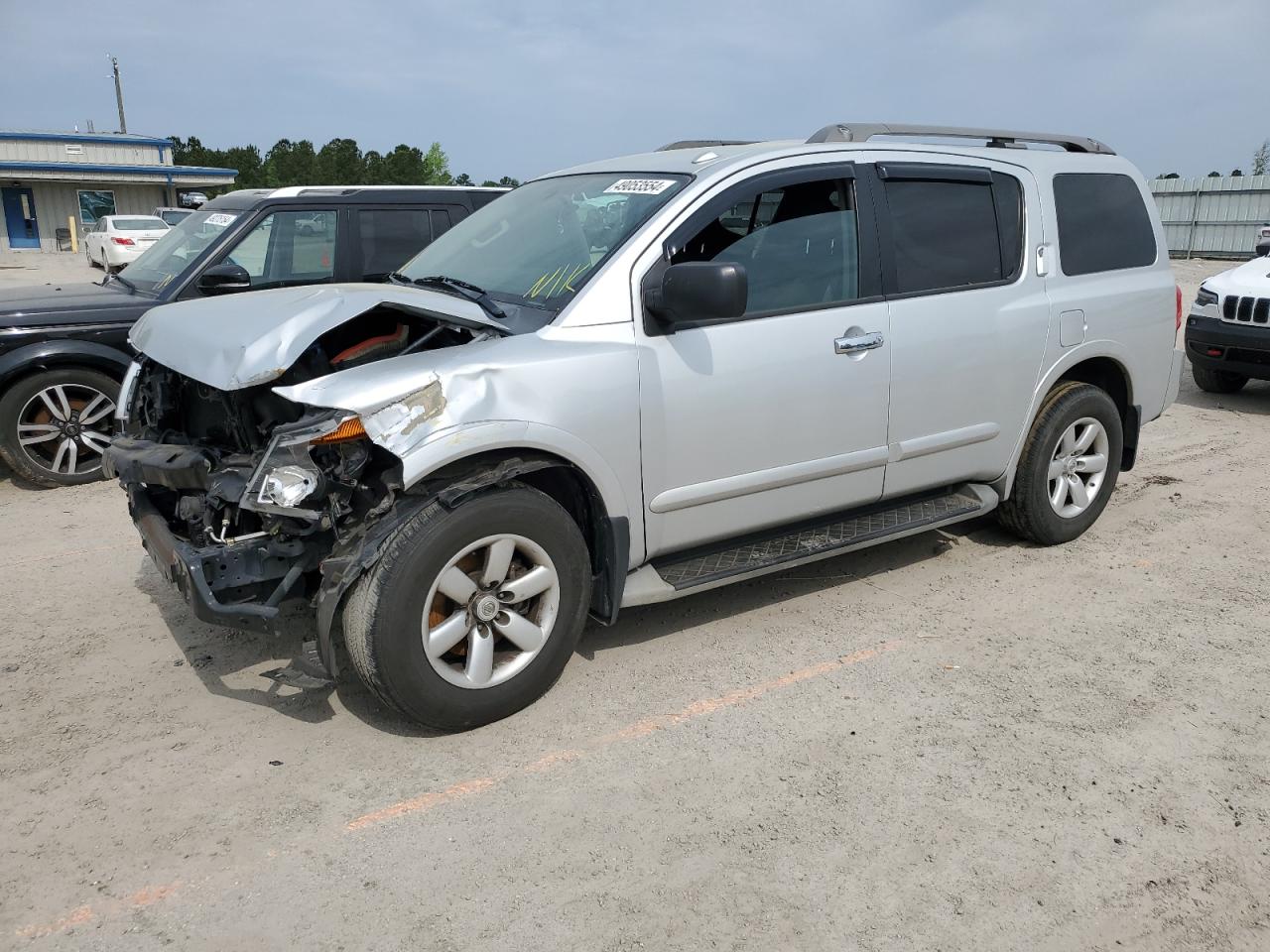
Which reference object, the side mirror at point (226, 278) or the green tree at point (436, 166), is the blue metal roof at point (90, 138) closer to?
the green tree at point (436, 166)

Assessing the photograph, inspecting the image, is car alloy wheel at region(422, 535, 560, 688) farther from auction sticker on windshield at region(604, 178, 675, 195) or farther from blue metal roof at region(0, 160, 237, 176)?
blue metal roof at region(0, 160, 237, 176)

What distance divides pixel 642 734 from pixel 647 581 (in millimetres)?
601

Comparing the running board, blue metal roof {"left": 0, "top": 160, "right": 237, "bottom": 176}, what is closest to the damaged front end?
the running board

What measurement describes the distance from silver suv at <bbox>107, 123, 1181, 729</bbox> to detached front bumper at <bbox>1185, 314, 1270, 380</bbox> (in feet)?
14.3

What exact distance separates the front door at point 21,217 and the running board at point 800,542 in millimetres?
42639

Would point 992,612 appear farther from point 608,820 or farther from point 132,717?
point 132,717

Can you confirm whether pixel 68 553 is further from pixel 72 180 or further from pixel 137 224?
pixel 72 180

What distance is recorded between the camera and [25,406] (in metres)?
6.20

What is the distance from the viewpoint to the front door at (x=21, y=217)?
37625 mm

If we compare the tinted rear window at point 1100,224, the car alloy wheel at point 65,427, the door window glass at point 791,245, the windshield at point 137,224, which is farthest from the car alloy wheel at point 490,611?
the windshield at point 137,224

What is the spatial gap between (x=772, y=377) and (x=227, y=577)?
211 cm

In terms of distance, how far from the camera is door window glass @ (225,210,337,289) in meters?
6.66

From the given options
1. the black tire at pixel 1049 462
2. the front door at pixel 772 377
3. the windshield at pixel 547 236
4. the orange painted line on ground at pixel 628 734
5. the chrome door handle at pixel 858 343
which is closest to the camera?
the orange painted line on ground at pixel 628 734

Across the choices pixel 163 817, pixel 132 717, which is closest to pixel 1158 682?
pixel 163 817
